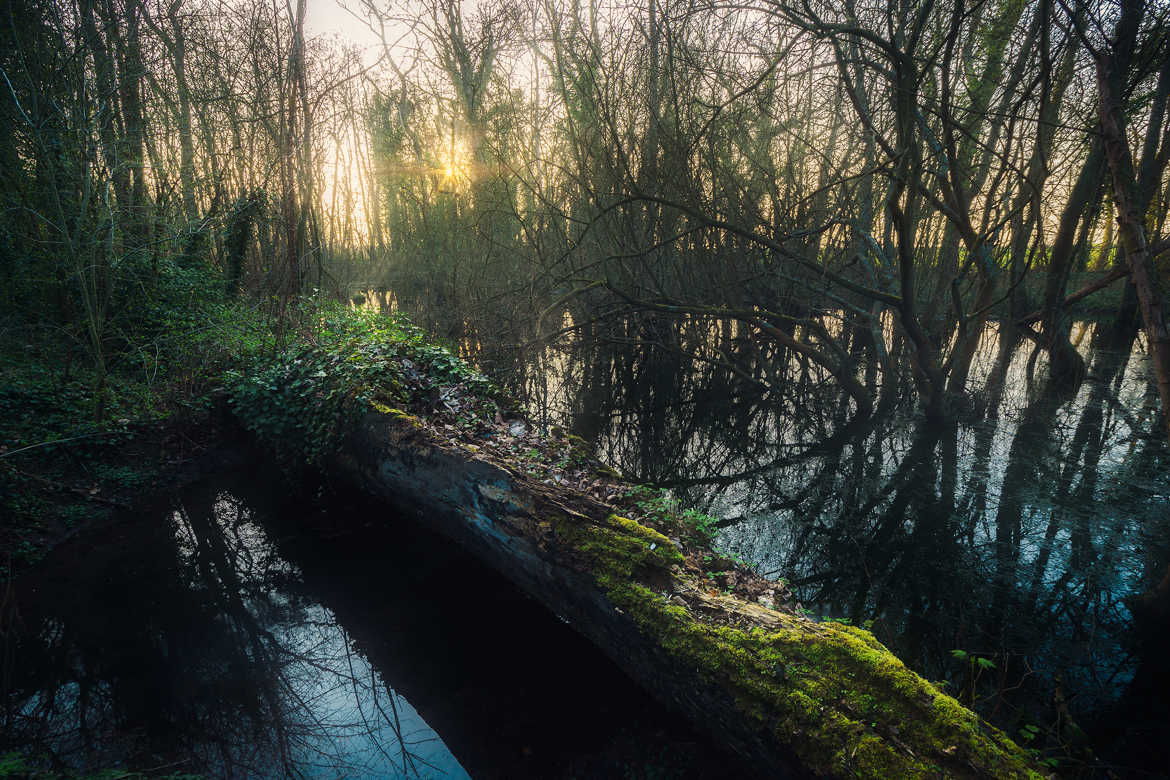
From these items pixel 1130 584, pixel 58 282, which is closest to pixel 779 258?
pixel 1130 584

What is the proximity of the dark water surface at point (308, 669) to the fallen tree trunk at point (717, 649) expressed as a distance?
1.18 ft

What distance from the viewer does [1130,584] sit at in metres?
4.00

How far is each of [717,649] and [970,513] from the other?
4.25 metres

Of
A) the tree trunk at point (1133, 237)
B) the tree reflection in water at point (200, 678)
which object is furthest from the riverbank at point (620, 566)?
the tree trunk at point (1133, 237)

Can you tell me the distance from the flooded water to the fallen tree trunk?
2.80 feet

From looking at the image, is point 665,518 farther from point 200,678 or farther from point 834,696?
point 200,678

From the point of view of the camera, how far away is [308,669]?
333 cm

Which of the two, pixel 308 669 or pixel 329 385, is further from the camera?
pixel 329 385

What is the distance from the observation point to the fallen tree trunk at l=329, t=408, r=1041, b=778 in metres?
1.86

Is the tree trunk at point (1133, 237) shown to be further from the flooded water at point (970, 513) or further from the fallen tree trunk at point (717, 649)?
the fallen tree trunk at point (717, 649)

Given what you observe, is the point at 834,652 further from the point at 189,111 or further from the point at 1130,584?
the point at 189,111

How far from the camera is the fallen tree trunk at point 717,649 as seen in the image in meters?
1.86

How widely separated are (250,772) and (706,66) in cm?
697

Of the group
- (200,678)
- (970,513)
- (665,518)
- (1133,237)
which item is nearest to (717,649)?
(665,518)
